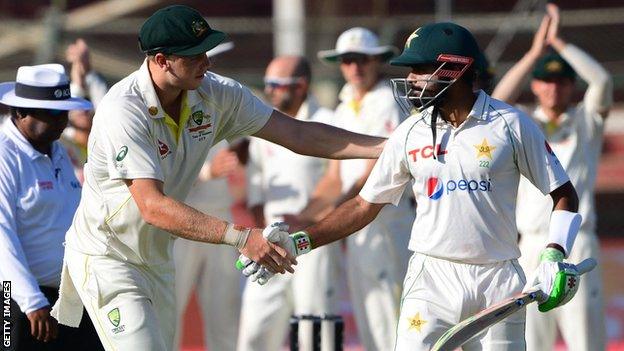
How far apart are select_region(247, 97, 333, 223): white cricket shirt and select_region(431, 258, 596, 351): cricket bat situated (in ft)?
13.0

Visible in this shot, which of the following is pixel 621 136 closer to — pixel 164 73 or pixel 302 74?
pixel 302 74

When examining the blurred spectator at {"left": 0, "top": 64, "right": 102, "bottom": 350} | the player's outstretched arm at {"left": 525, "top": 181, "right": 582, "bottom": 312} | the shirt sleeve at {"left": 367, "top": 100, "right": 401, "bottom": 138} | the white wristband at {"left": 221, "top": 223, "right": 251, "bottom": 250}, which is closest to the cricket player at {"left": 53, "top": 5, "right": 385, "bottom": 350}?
the white wristband at {"left": 221, "top": 223, "right": 251, "bottom": 250}

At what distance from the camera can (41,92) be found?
716cm

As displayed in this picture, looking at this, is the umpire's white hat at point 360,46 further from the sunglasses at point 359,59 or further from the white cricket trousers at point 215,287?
the white cricket trousers at point 215,287

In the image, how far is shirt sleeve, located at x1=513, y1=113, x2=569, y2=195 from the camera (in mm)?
5855

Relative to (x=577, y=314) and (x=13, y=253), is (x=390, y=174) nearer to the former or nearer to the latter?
(x=13, y=253)

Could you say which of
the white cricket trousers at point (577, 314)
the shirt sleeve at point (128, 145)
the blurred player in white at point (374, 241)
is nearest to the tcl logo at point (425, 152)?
the shirt sleeve at point (128, 145)

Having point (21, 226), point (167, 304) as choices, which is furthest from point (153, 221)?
point (21, 226)

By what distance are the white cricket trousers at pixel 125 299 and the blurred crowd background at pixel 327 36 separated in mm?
6904

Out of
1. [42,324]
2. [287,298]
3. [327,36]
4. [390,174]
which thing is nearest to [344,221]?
[390,174]

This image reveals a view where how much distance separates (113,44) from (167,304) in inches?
491

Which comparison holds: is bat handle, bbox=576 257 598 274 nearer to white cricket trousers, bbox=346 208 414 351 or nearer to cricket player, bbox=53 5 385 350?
cricket player, bbox=53 5 385 350

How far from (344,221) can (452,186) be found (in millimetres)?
552

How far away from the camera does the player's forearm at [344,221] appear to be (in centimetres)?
616
